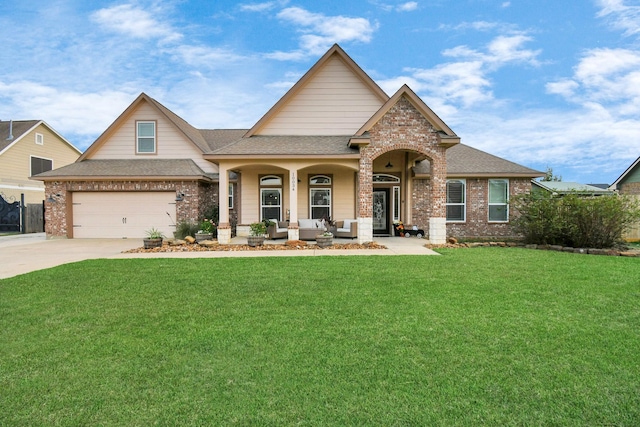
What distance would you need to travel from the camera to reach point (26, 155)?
23.7 meters

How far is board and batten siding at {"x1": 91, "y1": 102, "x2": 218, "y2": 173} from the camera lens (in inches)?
669

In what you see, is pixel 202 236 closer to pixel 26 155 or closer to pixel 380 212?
pixel 380 212

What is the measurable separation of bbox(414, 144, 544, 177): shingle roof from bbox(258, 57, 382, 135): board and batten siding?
3.56 metres

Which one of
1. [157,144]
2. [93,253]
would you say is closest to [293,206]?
[93,253]

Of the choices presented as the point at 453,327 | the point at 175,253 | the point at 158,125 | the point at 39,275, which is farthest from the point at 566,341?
the point at 158,125

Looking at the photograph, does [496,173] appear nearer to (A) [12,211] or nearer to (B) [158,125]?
(B) [158,125]

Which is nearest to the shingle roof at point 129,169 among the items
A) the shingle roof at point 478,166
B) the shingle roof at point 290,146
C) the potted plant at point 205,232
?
the potted plant at point 205,232

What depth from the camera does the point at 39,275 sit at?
777 centimetres

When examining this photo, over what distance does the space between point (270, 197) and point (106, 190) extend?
7215mm

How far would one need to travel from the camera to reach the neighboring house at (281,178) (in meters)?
15.3

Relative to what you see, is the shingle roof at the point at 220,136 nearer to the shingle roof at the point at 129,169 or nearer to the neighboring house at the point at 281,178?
the neighboring house at the point at 281,178

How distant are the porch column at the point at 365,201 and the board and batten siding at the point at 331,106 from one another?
298 centimetres

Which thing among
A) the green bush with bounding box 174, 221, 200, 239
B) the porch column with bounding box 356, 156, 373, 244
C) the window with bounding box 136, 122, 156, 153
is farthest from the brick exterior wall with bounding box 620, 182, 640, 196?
the window with bounding box 136, 122, 156, 153

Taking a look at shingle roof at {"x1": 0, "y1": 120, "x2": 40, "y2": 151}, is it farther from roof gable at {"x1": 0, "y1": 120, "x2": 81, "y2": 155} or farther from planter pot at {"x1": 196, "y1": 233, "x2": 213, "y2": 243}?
planter pot at {"x1": 196, "y1": 233, "x2": 213, "y2": 243}
